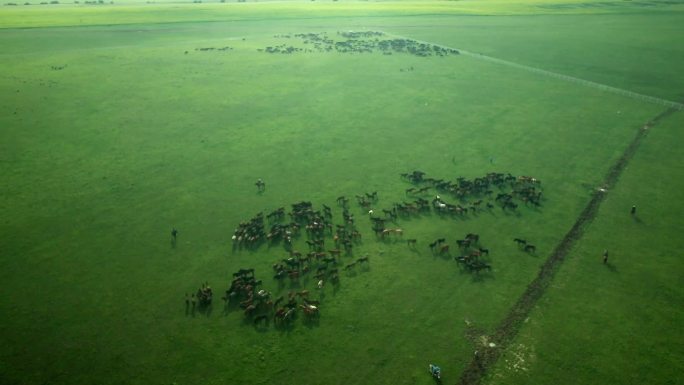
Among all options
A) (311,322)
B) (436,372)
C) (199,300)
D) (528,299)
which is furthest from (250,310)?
(528,299)

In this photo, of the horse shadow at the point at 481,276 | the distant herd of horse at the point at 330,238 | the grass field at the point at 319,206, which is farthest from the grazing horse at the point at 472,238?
the horse shadow at the point at 481,276

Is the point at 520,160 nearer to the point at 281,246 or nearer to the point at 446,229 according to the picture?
the point at 446,229

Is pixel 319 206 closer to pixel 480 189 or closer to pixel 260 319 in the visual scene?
pixel 260 319

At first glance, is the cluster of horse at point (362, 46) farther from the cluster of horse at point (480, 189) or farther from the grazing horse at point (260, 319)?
the grazing horse at point (260, 319)

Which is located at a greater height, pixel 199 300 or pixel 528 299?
pixel 199 300

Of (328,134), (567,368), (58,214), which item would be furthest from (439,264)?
(58,214)
